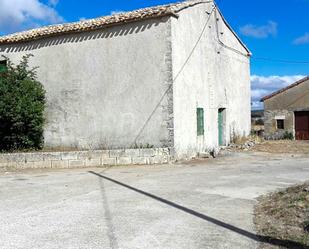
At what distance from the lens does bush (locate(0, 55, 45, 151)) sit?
50.3 feet

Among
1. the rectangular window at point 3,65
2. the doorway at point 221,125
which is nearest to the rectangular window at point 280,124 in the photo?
the doorway at point 221,125

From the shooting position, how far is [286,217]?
6.51 meters

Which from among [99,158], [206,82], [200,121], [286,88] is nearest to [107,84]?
[99,158]

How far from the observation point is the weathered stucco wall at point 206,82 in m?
15.5

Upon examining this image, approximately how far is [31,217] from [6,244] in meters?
1.50

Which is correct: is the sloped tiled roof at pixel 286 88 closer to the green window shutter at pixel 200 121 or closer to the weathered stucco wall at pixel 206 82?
the weathered stucco wall at pixel 206 82

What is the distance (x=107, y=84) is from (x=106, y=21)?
2239 mm

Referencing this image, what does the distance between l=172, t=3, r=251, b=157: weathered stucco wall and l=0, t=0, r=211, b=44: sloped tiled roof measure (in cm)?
50

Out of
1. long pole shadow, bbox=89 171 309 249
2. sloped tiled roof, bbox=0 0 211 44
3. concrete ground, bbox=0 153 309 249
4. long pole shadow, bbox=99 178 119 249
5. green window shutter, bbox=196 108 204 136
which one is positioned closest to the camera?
long pole shadow, bbox=89 171 309 249

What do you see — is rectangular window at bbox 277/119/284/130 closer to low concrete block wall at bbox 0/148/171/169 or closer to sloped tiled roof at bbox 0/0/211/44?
sloped tiled roof at bbox 0/0/211/44

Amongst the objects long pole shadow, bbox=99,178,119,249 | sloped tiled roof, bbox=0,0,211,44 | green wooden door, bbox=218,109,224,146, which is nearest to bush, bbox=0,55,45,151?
sloped tiled roof, bbox=0,0,211,44

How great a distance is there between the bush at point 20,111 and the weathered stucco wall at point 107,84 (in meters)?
0.81

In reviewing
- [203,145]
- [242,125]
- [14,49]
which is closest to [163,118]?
[203,145]

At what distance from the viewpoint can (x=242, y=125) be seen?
23.2 m
